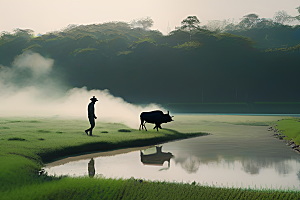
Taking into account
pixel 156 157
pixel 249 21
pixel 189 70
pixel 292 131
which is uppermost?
pixel 249 21

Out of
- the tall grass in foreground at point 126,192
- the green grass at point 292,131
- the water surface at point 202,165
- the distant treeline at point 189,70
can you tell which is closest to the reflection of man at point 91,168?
the water surface at point 202,165

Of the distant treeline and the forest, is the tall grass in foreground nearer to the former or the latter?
the forest

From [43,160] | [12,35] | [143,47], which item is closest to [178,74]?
[143,47]

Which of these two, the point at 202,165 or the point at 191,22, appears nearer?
the point at 202,165

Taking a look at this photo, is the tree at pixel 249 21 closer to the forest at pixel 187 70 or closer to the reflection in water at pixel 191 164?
the forest at pixel 187 70

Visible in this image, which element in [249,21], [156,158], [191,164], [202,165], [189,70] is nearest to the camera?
[202,165]

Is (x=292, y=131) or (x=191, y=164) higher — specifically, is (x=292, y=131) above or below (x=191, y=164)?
above

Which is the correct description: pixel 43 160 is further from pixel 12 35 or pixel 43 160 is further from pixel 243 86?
pixel 12 35

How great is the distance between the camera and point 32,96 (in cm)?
10438

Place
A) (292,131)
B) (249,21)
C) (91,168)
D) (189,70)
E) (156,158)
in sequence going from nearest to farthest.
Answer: (91,168) → (156,158) → (292,131) → (189,70) → (249,21)

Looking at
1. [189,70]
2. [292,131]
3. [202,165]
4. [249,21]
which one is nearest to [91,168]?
[202,165]

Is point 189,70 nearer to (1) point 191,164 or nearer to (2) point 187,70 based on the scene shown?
(2) point 187,70

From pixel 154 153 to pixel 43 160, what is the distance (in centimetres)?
592

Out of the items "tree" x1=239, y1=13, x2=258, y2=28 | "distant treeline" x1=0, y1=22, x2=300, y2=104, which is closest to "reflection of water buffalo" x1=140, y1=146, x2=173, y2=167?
"distant treeline" x1=0, y1=22, x2=300, y2=104
